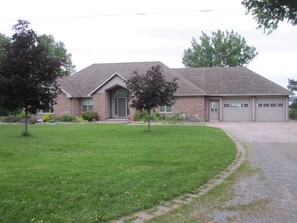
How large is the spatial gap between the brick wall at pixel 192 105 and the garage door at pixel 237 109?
113 inches

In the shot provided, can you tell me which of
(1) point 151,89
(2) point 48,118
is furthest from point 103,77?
(1) point 151,89

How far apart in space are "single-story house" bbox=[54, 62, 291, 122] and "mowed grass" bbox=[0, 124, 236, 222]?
25493 mm

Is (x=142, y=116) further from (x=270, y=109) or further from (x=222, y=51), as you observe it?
(x=222, y=51)

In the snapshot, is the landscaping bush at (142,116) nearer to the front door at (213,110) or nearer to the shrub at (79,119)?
the shrub at (79,119)

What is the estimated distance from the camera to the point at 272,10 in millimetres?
8922

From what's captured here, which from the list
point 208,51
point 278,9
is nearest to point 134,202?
point 278,9

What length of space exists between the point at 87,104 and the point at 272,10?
34383mm

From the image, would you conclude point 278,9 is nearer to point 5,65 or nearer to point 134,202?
point 134,202

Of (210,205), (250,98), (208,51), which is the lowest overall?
(210,205)

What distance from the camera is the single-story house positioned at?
39125 mm

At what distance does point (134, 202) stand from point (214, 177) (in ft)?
10.7

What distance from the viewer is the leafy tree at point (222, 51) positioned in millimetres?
67125

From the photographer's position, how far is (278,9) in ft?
28.7

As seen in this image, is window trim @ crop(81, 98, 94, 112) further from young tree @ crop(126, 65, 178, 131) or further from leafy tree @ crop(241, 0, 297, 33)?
leafy tree @ crop(241, 0, 297, 33)
